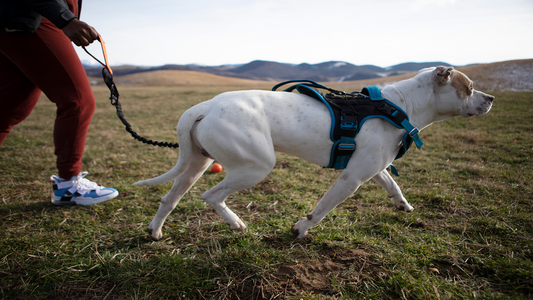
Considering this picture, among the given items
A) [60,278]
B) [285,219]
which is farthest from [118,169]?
[285,219]

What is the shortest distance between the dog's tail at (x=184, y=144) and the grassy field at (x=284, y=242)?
60 centimetres

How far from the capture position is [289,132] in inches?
79.3

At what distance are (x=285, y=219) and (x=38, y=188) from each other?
3.16 m

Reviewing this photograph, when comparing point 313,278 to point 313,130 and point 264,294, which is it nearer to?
point 264,294

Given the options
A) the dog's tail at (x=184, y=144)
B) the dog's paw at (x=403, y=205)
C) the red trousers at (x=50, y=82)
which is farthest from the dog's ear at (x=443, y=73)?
the red trousers at (x=50, y=82)

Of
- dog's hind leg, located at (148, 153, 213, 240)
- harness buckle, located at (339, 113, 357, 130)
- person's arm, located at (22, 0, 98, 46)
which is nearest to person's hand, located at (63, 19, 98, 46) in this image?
person's arm, located at (22, 0, 98, 46)

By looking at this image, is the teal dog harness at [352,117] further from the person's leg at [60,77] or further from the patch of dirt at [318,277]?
the person's leg at [60,77]

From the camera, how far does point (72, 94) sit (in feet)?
7.93

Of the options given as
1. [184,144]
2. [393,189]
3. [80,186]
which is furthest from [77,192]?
[393,189]

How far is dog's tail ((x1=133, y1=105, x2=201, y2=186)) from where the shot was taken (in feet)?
6.62

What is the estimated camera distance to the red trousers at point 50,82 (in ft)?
7.13

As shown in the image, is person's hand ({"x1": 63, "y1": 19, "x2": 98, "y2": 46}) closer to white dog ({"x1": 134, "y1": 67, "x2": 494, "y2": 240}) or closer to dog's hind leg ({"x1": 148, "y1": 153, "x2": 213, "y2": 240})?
white dog ({"x1": 134, "y1": 67, "x2": 494, "y2": 240})

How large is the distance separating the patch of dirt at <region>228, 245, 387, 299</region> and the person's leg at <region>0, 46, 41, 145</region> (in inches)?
102

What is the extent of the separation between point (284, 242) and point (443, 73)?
1.92 metres
